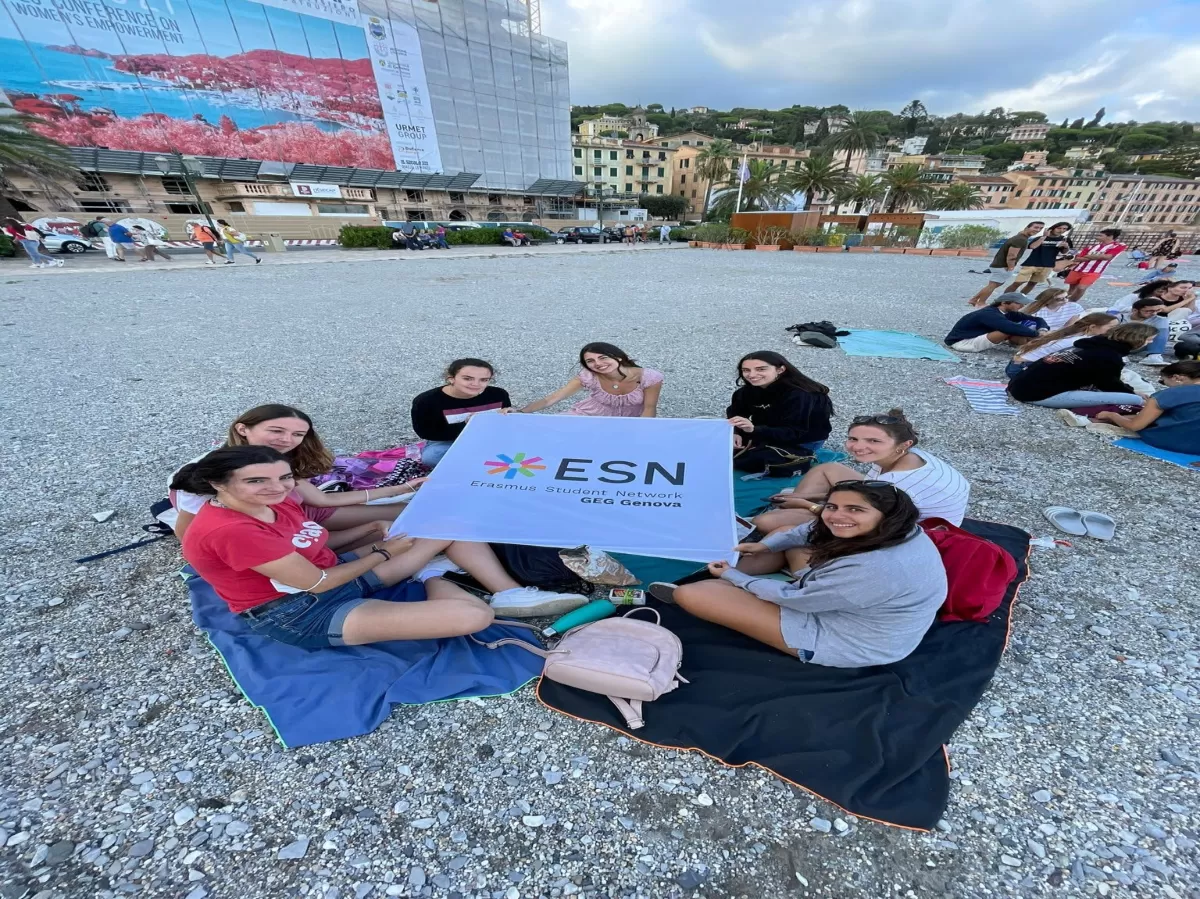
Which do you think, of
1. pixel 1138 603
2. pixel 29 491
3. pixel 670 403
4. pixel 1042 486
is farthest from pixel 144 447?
pixel 1042 486

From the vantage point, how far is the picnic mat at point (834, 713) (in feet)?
5.82

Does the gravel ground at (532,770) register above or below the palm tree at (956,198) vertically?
above

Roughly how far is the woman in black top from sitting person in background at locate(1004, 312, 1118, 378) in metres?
3.82

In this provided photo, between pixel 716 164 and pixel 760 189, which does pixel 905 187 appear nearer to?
pixel 760 189

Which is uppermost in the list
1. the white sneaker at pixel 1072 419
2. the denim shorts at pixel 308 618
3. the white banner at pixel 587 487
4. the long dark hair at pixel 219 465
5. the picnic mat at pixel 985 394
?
the long dark hair at pixel 219 465

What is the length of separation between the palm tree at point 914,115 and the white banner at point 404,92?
107077 millimetres

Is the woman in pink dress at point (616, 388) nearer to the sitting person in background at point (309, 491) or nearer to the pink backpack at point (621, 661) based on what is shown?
the sitting person in background at point (309, 491)

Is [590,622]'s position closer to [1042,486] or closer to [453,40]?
[1042,486]

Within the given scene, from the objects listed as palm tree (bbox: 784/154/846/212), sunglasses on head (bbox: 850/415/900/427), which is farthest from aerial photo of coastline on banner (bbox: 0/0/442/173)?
sunglasses on head (bbox: 850/415/900/427)

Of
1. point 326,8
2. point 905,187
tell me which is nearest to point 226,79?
point 326,8

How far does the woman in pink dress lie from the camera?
3.79m

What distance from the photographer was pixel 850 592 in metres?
1.91

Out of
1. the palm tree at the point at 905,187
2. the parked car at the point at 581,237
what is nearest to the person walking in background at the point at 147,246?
the parked car at the point at 581,237

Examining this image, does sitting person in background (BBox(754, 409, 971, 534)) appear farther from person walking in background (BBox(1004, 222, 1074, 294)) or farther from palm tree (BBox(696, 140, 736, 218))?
palm tree (BBox(696, 140, 736, 218))
